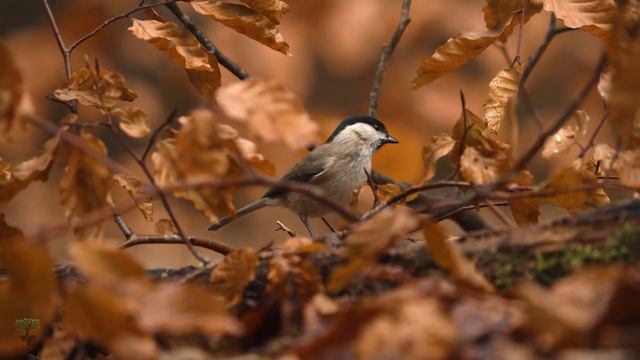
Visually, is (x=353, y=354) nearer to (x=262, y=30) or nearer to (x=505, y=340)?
(x=505, y=340)

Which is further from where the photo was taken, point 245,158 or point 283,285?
point 245,158

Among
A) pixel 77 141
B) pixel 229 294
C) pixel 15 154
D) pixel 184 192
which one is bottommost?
pixel 15 154

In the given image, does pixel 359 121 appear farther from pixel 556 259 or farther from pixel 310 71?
pixel 556 259

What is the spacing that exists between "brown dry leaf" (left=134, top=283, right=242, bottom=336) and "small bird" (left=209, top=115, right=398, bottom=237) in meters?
2.64

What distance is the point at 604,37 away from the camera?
216 centimetres

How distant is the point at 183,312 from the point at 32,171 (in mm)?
548

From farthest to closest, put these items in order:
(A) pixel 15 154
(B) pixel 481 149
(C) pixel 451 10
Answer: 1. (A) pixel 15 154
2. (C) pixel 451 10
3. (B) pixel 481 149

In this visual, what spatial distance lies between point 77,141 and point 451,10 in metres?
3.83

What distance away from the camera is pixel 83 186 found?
1694mm

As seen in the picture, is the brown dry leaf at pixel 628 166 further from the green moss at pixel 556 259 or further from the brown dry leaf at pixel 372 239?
the brown dry leaf at pixel 372 239

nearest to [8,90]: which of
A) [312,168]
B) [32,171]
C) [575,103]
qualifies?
[32,171]

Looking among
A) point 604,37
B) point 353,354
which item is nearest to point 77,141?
point 353,354

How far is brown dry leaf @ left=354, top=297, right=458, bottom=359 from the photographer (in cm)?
119

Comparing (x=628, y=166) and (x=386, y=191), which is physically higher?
(x=628, y=166)
